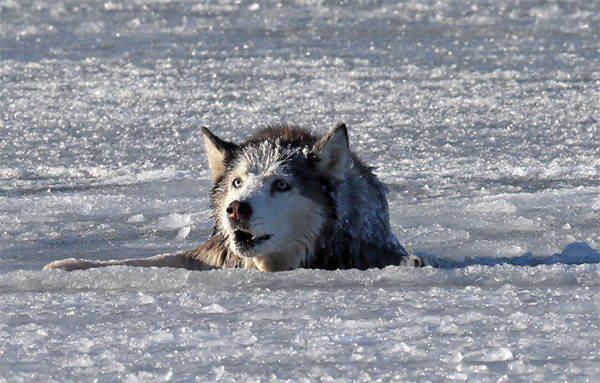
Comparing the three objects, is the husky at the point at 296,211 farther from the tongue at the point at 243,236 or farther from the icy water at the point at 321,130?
the icy water at the point at 321,130

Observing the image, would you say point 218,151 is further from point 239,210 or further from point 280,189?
point 239,210

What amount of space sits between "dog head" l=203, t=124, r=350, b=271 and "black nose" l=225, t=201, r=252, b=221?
7 cm

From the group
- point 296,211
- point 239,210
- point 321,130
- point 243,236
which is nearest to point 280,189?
point 296,211

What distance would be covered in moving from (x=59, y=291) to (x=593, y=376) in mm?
2094

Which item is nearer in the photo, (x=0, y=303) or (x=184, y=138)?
(x=0, y=303)

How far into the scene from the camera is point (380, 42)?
11.3 m

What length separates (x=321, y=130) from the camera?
7844 mm

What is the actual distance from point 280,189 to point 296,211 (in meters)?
0.12

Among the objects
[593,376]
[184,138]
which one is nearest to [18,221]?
[184,138]

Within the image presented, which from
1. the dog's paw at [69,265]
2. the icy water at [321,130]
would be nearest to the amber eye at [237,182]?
the icy water at [321,130]

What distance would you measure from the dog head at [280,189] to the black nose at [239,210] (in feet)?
0.24

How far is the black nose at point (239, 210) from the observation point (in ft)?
14.2

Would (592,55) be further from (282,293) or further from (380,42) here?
(282,293)

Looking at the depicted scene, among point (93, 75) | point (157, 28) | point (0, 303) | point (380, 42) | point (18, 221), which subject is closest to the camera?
point (0, 303)
